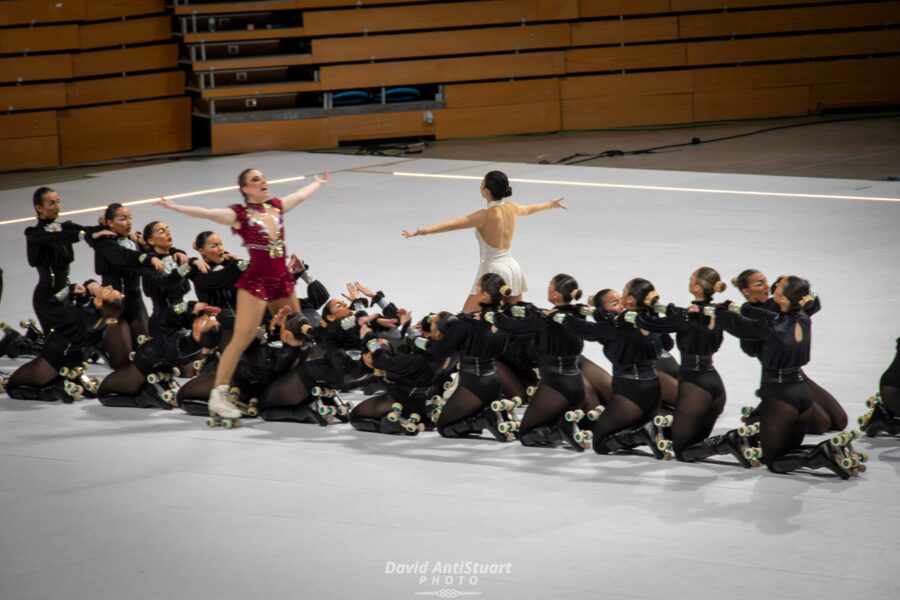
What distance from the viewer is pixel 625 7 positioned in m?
18.4

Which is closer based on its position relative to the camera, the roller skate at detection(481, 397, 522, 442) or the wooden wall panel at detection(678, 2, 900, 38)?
Answer: the roller skate at detection(481, 397, 522, 442)

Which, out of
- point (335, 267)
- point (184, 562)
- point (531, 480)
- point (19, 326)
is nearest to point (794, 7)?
point (335, 267)

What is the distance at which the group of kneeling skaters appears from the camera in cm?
601

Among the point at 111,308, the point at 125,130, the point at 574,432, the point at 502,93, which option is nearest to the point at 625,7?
the point at 502,93

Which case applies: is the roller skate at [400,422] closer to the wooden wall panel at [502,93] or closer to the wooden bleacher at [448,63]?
the wooden bleacher at [448,63]

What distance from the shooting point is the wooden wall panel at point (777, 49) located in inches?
731

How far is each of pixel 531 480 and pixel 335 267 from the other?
5.26 metres

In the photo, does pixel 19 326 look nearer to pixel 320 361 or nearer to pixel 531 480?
pixel 320 361

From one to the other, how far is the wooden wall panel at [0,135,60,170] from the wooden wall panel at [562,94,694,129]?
717cm

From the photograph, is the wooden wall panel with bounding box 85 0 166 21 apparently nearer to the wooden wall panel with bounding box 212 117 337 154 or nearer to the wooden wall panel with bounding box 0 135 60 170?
the wooden wall panel with bounding box 0 135 60 170

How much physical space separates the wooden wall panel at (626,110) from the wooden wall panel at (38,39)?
692 centimetres

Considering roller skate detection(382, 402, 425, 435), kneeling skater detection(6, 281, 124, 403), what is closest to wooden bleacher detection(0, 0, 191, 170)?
kneeling skater detection(6, 281, 124, 403)

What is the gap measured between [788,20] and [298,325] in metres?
13.4

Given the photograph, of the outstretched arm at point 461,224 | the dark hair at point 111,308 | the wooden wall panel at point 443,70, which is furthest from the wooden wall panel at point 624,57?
the dark hair at point 111,308
